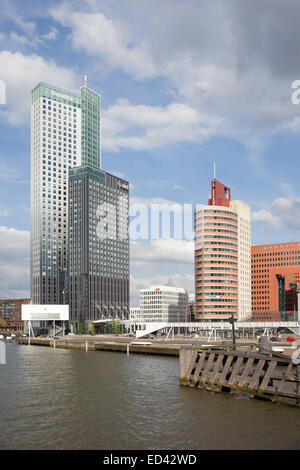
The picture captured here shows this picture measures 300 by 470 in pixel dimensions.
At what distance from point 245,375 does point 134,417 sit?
609 inches

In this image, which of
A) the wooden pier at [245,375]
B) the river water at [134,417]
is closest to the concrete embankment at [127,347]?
the river water at [134,417]

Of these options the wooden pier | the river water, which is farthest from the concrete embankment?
the wooden pier

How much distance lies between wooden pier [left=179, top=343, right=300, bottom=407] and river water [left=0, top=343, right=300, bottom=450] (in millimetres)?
1506

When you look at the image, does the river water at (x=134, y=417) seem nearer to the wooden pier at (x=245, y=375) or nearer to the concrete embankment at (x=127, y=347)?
the wooden pier at (x=245, y=375)

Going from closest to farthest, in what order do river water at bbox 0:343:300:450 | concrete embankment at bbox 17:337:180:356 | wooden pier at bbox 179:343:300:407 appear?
river water at bbox 0:343:300:450 → wooden pier at bbox 179:343:300:407 → concrete embankment at bbox 17:337:180:356

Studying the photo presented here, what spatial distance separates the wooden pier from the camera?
50.9 m

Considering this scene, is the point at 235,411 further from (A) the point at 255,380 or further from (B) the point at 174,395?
(B) the point at 174,395

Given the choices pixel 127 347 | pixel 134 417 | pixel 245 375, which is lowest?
pixel 127 347

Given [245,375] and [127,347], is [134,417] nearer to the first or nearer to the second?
[245,375]

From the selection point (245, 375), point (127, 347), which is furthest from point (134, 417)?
point (127, 347)

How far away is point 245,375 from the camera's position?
182 ft

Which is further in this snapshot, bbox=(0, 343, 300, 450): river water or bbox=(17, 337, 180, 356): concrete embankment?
bbox=(17, 337, 180, 356): concrete embankment

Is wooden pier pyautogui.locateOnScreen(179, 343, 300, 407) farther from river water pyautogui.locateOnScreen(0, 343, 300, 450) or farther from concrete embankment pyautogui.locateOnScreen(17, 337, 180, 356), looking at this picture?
concrete embankment pyautogui.locateOnScreen(17, 337, 180, 356)

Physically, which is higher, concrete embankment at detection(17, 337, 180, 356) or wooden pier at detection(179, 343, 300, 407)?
wooden pier at detection(179, 343, 300, 407)
